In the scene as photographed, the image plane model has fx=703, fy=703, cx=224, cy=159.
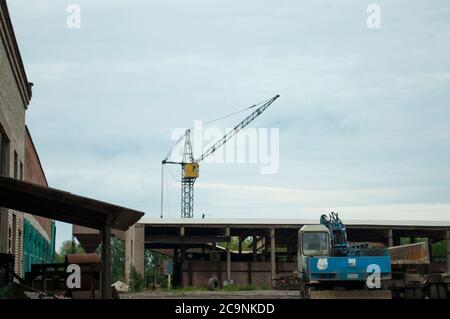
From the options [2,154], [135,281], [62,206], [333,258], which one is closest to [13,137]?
[2,154]

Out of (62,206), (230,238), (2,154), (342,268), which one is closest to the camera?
(62,206)

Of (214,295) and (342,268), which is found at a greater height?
(342,268)

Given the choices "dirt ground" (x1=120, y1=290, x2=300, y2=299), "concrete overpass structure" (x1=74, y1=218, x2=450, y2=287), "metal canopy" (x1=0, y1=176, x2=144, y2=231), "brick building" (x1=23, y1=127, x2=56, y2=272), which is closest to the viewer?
"metal canopy" (x1=0, y1=176, x2=144, y2=231)

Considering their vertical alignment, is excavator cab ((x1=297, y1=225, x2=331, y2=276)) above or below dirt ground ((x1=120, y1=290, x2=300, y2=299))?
above

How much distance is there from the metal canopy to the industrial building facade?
200 inches

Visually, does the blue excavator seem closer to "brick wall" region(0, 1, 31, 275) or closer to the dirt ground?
the dirt ground

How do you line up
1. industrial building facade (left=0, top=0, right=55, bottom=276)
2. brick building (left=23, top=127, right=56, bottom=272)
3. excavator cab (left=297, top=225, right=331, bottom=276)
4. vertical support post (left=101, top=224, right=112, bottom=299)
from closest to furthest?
vertical support post (left=101, top=224, right=112, bottom=299) → industrial building facade (left=0, top=0, right=55, bottom=276) → excavator cab (left=297, top=225, right=331, bottom=276) → brick building (left=23, top=127, right=56, bottom=272)

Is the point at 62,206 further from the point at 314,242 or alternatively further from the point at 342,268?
the point at 314,242

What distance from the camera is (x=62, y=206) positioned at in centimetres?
1495

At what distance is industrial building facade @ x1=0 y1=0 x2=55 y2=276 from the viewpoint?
Answer: 20.8 meters

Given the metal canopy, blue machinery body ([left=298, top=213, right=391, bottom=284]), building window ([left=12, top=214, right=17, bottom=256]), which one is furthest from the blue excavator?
building window ([left=12, top=214, right=17, bottom=256])

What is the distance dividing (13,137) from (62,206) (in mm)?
9993
